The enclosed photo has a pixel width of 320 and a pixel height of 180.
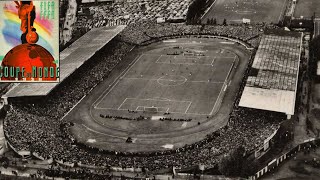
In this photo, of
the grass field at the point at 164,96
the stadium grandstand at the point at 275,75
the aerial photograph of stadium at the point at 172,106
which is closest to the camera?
the aerial photograph of stadium at the point at 172,106

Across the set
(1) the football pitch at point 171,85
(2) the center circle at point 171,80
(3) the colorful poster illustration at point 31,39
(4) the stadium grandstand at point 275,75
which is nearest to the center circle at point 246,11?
(1) the football pitch at point 171,85

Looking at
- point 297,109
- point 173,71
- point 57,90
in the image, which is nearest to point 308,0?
point 173,71

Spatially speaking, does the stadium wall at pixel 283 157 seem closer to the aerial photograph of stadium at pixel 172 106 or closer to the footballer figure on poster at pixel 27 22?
the aerial photograph of stadium at pixel 172 106

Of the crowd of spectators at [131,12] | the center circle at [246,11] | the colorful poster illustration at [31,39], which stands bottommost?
the crowd of spectators at [131,12]

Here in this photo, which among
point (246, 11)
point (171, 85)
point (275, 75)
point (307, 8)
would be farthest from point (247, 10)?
point (275, 75)

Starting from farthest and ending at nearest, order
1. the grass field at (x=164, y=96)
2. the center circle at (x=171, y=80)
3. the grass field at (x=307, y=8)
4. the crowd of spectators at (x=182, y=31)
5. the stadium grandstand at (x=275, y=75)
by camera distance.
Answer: the grass field at (x=307, y=8)
the crowd of spectators at (x=182, y=31)
the center circle at (x=171, y=80)
the stadium grandstand at (x=275, y=75)
the grass field at (x=164, y=96)

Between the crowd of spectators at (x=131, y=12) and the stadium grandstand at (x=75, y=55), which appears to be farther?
the crowd of spectators at (x=131, y=12)

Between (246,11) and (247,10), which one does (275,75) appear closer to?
(246,11)
